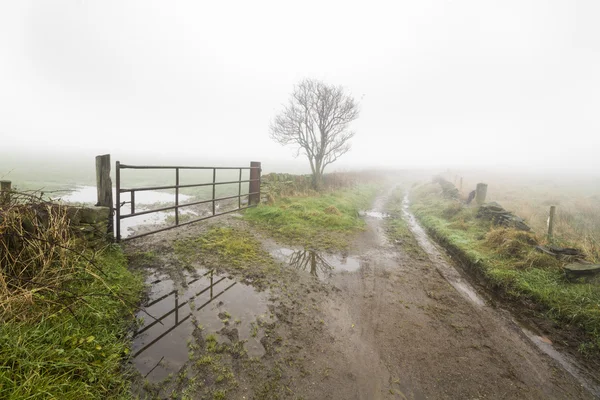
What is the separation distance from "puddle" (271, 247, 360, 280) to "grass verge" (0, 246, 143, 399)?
320 cm

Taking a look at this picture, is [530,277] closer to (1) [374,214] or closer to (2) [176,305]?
(2) [176,305]

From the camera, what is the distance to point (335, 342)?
3.21m

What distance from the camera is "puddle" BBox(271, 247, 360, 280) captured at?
5.31m

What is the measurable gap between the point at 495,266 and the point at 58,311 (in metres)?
7.53

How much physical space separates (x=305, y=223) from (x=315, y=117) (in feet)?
28.4

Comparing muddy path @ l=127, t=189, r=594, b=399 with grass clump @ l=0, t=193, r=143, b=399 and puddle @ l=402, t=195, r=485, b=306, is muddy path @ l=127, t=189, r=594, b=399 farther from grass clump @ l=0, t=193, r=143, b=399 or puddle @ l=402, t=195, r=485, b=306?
grass clump @ l=0, t=193, r=143, b=399

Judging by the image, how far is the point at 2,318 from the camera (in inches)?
89.0

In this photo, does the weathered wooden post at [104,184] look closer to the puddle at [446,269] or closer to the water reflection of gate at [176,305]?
the water reflection of gate at [176,305]

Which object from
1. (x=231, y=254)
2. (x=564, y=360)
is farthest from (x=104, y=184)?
(x=564, y=360)

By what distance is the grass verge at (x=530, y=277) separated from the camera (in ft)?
12.4

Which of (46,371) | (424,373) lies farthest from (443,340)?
(46,371)

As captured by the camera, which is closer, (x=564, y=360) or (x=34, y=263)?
(x=34, y=263)

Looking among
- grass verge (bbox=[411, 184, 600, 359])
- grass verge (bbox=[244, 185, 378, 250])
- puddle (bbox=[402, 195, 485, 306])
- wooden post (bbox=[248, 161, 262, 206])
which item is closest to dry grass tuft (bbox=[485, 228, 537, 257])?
grass verge (bbox=[411, 184, 600, 359])

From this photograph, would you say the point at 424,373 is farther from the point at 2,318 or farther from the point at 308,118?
the point at 308,118
